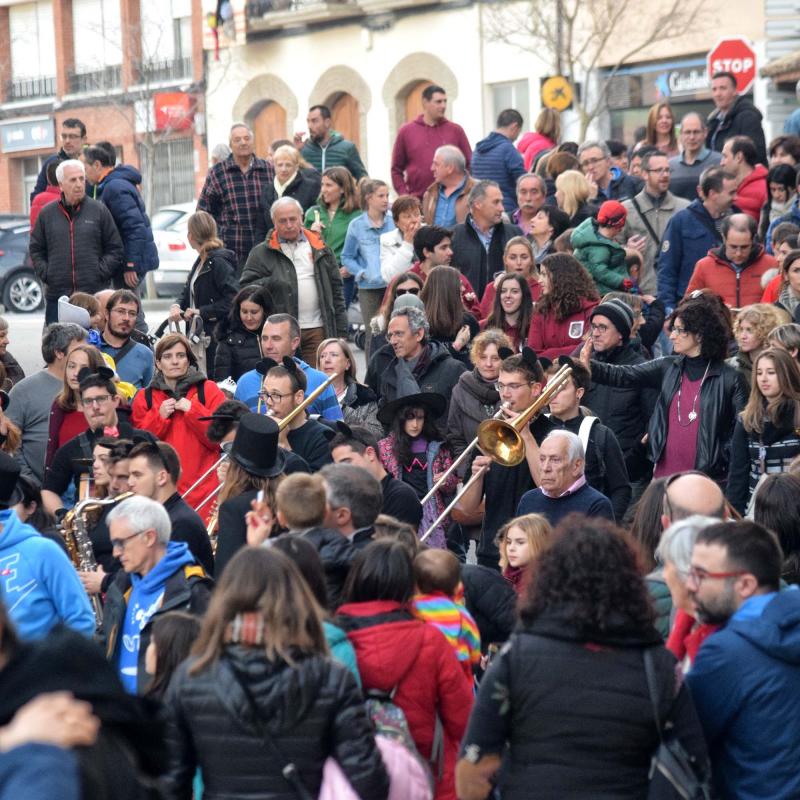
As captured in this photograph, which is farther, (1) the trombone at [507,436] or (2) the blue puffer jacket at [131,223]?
(2) the blue puffer jacket at [131,223]

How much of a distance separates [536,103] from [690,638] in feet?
87.9

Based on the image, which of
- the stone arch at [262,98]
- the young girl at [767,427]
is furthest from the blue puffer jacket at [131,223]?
the stone arch at [262,98]

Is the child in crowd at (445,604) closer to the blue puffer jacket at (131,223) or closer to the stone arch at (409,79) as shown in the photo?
the blue puffer jacket at (131,223)

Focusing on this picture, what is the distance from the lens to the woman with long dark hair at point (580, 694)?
4.51 metres

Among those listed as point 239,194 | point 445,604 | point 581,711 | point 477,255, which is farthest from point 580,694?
point 239,194

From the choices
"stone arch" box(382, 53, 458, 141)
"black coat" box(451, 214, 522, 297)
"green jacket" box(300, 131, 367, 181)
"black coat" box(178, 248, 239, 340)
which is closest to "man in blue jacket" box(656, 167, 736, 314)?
"black coat" box(451, 214, 522, 297)

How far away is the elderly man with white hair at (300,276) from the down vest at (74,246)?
128cm

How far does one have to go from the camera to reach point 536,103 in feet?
102

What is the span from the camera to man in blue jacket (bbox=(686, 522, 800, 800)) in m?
4.70

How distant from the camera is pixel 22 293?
24516mm

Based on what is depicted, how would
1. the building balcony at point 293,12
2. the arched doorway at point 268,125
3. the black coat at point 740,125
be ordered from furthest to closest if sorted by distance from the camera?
the arched doorway at point 268,125 → the building balcony at point 293,12 → the black coat at point 740,125

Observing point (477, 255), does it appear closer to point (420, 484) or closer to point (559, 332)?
point (559, 332)

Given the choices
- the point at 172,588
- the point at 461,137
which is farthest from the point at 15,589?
the point at 461,137

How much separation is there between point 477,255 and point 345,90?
73.5 ft
